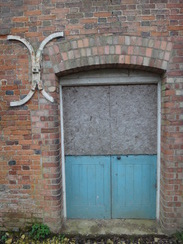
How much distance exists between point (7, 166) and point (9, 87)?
1.24m

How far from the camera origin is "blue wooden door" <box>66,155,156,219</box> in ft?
8.97

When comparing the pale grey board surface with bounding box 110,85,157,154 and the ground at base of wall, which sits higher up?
the pale grey board surface with bounding box 110,85,157,154

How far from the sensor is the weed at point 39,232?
2.45m

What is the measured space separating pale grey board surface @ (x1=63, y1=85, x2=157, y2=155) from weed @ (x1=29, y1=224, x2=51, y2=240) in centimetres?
124

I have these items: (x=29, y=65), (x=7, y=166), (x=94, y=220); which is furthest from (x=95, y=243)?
(x=29, y=65)

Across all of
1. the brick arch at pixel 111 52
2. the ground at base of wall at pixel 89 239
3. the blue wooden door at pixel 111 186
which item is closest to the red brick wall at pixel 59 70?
the brick arch at pixel 111 52

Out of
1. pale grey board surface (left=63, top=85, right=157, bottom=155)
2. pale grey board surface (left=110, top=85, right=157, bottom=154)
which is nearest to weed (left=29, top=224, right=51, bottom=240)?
pale grey board surface (left=63, top=85, right=157, bottom=155)

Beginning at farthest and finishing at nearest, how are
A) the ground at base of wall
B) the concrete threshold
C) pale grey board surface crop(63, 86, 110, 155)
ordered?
pale grey board surface crop(63, 86, 110, 155)
the concrete threshold
the ground at base of wall

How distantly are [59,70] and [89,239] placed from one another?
A: 2619 millimetres

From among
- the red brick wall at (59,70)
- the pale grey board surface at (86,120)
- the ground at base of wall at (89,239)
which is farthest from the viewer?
the pale grey board surface at (86,120)

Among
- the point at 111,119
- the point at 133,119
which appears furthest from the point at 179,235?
the point at 111,119

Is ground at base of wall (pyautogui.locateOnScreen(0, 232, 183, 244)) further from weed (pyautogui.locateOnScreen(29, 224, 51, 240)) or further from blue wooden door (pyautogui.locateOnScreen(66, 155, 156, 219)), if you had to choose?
blue wooden door (pyautogui.locateOnScreen(66, 155, 156, 219))

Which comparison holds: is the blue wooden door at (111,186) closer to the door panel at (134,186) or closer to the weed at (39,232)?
the door panel at (134,186)

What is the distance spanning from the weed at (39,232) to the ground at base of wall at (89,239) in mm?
53
